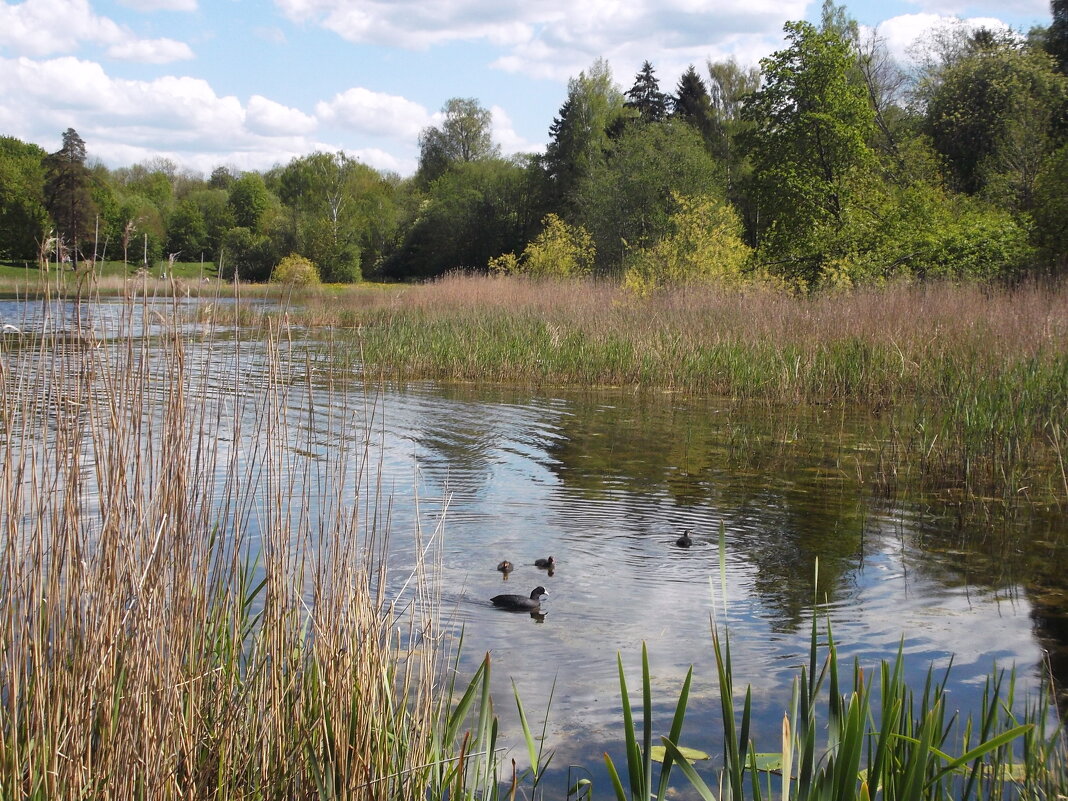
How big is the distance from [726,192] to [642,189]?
794 centimetres

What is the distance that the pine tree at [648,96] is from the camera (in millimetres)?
45513

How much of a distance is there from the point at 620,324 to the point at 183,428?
1218cm

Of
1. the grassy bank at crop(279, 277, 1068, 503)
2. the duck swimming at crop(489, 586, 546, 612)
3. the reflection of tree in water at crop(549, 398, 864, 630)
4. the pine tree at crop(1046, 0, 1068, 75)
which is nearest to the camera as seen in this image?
the duck swimming at crop(489, 586, 546, 612)

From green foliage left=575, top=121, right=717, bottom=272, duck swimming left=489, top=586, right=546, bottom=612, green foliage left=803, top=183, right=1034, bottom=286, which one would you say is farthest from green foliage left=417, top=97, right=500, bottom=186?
duck swimming left=489, top=586, right=546, bottom=612

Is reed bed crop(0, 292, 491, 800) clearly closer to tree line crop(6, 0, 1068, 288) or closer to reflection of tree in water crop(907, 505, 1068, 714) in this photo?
tree line crop(6, 0, 1068, 288)

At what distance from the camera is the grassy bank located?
745 cm

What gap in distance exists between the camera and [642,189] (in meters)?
30.6

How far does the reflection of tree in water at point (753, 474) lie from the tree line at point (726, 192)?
334cm

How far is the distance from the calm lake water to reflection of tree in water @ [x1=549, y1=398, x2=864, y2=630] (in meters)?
0.03

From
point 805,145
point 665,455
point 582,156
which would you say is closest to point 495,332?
point 665,455

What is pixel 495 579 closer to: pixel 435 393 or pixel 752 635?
pixel 752 635

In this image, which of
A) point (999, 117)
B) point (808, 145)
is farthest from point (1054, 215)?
point (999, 117)

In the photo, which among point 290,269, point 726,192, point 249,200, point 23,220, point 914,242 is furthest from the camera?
point 249,200

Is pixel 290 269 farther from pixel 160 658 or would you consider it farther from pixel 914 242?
pixel 160 658
